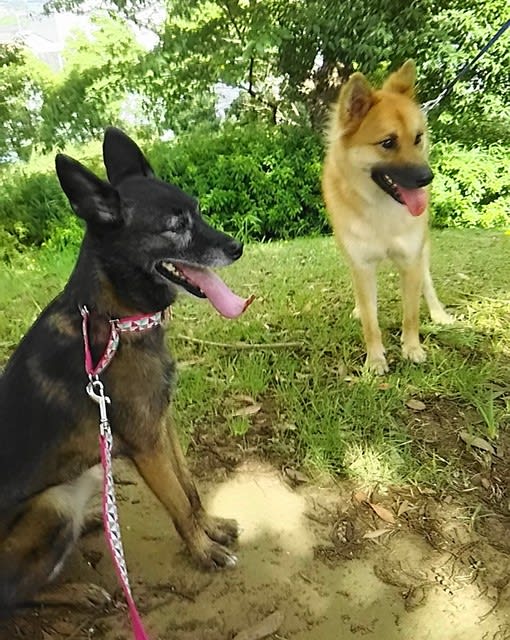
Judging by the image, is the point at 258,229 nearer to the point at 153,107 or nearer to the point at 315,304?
the point at 153,107

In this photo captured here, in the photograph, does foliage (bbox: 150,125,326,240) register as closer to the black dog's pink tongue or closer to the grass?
the grass

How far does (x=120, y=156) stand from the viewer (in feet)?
7.38

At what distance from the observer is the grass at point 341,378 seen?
280cm

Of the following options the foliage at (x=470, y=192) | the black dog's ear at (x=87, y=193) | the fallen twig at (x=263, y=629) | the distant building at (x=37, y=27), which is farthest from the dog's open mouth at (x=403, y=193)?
the distant building at (x=37, y=27)

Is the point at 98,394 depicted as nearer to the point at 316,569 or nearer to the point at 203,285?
the point at 203,285

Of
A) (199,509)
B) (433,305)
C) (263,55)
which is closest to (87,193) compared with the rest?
(199,509)

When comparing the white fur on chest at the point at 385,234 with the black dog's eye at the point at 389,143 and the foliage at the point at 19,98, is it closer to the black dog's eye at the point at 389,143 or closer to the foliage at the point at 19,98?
the black dog's eye at the point at 389,143

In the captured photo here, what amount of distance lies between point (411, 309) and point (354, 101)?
1.15m

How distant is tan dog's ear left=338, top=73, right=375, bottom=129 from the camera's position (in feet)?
9.98

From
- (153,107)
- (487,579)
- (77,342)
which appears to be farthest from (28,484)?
(153,107)

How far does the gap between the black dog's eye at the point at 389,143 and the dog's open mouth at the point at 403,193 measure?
115 mm

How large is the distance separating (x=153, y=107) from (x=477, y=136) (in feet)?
16.3

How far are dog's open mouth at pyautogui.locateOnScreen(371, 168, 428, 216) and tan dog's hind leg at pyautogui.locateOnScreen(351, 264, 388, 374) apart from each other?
44 cm

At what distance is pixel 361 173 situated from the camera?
10.4 feet
